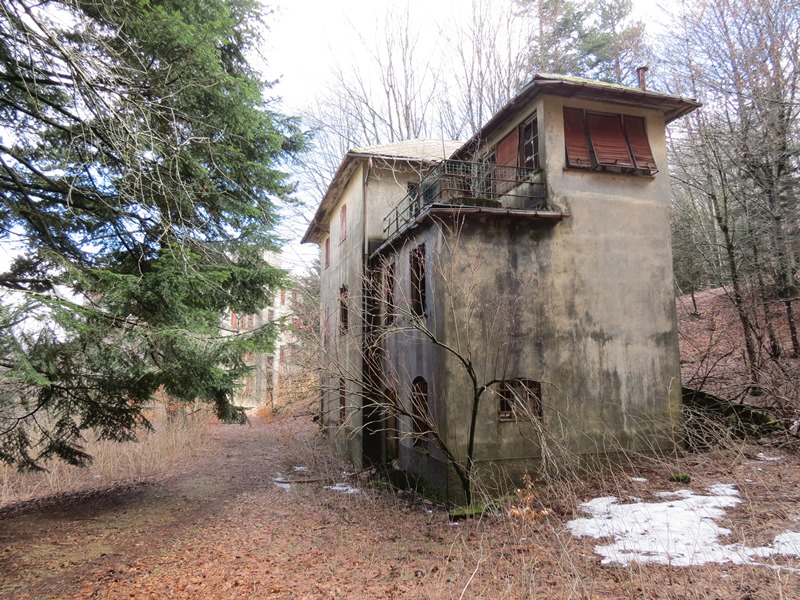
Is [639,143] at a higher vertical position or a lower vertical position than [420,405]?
higher

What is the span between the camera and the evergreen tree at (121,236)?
23.6 ft

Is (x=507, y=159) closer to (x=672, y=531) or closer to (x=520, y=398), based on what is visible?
(x=520, y=398)

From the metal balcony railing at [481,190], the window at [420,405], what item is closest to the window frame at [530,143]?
the metal balcony railing at [481,190]

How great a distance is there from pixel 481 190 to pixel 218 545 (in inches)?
367

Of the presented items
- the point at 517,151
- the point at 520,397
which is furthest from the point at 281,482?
the point at 517,151

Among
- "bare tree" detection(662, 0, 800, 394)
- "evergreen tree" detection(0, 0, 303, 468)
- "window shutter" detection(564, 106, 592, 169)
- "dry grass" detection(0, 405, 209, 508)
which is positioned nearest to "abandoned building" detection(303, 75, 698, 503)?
"window shutter" detection(564, 106, 592, 169)

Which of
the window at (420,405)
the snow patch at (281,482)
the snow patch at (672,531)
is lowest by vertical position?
the snow patch at (281,482)

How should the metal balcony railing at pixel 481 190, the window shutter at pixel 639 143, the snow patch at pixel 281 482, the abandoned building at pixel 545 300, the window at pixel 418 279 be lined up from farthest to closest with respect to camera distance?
the snow patch at pixel 281 482 → the window shutter at pixel 639 143 → the window at pixel 418 279 → the metal balcony railing at pixel 481 190 → the abandoned building at pixel 545 300

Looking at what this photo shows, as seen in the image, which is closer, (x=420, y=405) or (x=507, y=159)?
(x=420, y=405)

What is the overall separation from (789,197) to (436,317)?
12.6 metres

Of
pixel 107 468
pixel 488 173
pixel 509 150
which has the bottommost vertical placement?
pixel 107 468

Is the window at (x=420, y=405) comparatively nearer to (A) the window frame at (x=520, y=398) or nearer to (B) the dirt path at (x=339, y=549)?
(B) the dirt path at (x=339, y=549)

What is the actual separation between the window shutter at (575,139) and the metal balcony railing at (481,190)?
86cm

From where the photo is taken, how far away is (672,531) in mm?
7465
